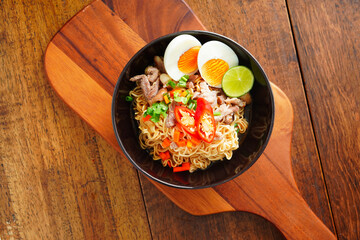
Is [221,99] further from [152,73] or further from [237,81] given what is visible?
[152,73]

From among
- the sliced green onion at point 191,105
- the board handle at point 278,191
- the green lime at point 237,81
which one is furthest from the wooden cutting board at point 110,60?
the sliced green onion at point 191,105

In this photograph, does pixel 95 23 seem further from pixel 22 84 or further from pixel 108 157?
pixel 108 157

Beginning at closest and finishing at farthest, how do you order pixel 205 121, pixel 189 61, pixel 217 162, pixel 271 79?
pixel 205 121 → pixel 189 61 → pixel 217 162 → pixel 271 79

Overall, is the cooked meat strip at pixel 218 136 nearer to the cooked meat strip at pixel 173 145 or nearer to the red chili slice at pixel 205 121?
the red chili slice at pixel 205 121

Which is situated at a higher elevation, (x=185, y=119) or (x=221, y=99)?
(x=185, y=119)

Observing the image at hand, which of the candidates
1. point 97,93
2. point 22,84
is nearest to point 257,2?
point 97,93

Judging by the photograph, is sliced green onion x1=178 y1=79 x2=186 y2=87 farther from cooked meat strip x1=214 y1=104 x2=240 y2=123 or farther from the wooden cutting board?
the wooden cutting board

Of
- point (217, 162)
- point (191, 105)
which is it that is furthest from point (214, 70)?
point (217, 162)

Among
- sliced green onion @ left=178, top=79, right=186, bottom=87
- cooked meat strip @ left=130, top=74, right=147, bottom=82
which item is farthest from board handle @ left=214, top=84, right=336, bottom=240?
cooked meat strip @ left=130, top=74, right=147, bottom=82
